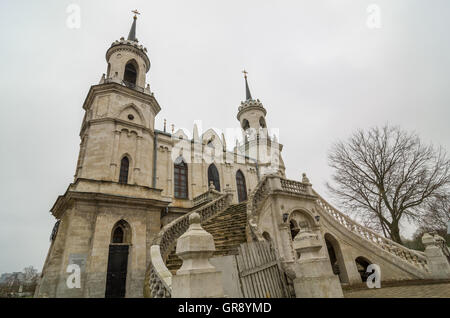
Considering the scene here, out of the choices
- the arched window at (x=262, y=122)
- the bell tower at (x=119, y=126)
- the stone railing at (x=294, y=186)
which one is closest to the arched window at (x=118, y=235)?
the bell tower at (x=119, y=126)

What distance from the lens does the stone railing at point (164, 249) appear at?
18.1ft

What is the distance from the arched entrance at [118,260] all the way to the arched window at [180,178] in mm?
5910

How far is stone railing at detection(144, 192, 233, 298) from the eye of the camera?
5531mm

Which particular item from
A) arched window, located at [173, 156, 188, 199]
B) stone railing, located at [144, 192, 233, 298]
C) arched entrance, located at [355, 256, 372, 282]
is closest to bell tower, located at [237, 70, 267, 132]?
arched window, located at [173, 156, 188, 199]

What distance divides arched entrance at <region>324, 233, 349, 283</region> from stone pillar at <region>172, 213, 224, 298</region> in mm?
12885

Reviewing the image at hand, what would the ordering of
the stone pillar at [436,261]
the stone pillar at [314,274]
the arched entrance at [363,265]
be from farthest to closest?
the arched entrance at [363,265]
the stone pillar at [436,261]
the stone pillar at [314,274]

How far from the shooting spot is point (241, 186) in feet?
75.3

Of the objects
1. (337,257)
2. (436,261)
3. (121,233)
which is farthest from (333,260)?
(121,233)

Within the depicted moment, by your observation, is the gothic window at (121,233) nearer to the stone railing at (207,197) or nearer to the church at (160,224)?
the church at (160,224)

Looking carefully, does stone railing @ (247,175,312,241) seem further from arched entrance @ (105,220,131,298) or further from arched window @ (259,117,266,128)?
arched window @ (259,117,266,128)

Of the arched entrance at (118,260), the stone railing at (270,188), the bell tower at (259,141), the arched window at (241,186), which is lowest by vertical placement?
the arched entrance at (118,260)

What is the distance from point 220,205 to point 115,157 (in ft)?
25.1

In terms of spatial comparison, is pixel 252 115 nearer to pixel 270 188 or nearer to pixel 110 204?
pixel 270 188
